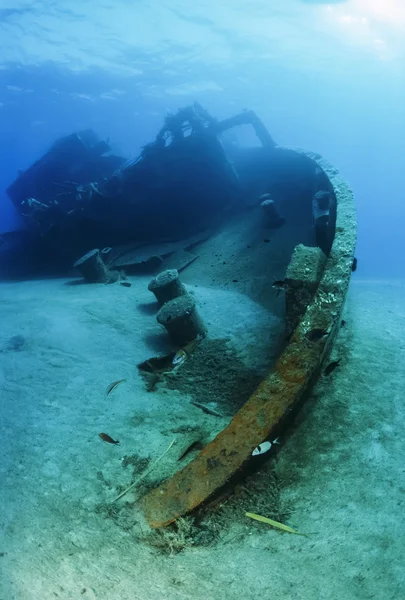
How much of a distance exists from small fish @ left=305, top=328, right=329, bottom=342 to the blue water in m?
16.9

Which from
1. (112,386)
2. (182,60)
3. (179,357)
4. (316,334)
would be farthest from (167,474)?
(182,60)

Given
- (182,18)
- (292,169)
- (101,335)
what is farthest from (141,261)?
(182,18)

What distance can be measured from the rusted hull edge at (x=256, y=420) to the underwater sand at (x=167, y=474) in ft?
0.64

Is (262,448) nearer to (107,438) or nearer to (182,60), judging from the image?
(107,438)

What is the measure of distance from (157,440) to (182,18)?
3459cm

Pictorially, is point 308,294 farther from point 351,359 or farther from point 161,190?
point 161,190

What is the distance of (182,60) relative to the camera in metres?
30.6


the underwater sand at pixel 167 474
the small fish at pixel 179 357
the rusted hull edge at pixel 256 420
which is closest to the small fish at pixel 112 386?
the underwater sand at pixel 167 474

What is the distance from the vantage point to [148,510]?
1.97 metres

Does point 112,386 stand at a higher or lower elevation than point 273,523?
lower

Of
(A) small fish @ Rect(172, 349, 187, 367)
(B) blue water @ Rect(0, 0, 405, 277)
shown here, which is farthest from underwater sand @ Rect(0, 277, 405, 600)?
(B) blue water @ Rect(0, 0, 405, 277)

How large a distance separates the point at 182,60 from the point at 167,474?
36.8 metres

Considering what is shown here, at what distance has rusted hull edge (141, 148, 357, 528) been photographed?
6.42ft

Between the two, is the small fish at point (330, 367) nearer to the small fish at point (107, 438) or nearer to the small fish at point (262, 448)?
the small fish at point (262, 448)
